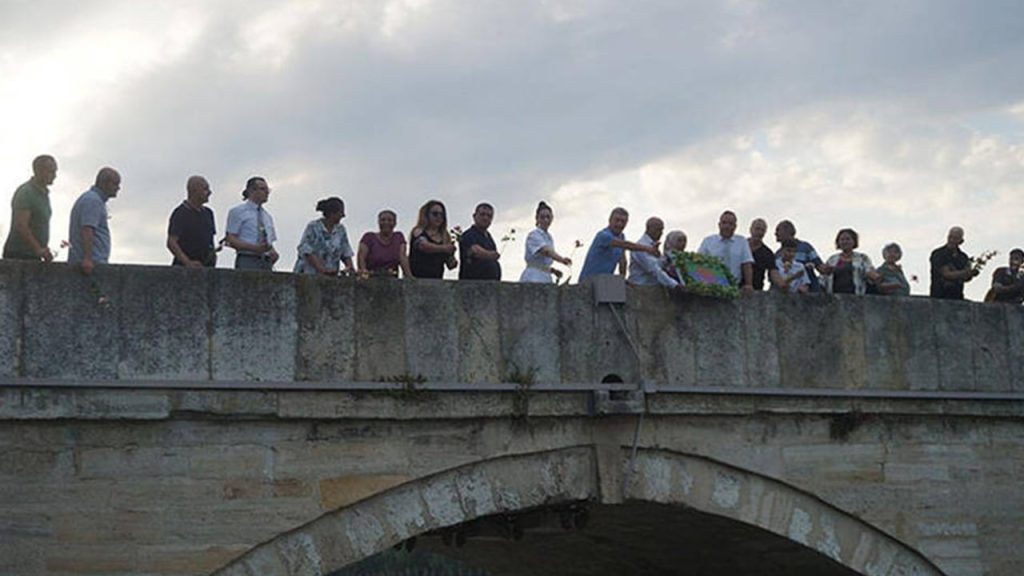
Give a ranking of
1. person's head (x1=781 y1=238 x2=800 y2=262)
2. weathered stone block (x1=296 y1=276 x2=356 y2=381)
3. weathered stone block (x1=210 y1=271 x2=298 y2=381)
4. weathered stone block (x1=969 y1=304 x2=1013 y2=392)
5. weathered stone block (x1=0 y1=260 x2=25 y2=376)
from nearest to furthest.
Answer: weathered stone block (x1=0 y1=260 x2=25 y2=376)
weathered stone block (x1=210 y1=271 x2=298 y2=381)
weathered stone block (x1=296 y1=276 x2=356 y2=381)
weathered stone block (x1=969 y1=304 x2=1013 y2=392)
person's head (x1=781 y1=238 x2=800 y2=262)

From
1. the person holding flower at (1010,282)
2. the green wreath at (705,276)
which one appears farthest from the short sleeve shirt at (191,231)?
the person holding flower at (1010,282)

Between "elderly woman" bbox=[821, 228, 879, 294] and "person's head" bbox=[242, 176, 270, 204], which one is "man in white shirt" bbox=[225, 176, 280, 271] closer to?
"person's head" bbox=[242, 176, 270, 204]

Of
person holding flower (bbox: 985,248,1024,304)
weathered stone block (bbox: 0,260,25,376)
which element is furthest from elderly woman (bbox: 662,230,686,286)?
weathered stone block (bbox: 0,260,25,376)

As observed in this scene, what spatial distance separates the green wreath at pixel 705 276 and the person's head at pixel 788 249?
133 cm

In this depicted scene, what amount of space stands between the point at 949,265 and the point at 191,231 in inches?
249

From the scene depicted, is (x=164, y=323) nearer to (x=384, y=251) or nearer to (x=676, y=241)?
(x=384, y=251)

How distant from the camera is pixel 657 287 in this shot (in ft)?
32.4

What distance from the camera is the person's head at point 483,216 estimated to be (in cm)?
984

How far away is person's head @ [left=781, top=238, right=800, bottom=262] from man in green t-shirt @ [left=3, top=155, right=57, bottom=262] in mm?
5566

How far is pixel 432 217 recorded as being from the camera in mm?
9570

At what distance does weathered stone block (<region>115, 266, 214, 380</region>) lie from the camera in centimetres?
815

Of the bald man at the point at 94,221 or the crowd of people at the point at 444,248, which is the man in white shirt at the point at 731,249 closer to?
the crowd of people at the point at 444,248

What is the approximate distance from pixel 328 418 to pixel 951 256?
5.89 metres

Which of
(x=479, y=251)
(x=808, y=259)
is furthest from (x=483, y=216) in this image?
(x=808, y=259)
